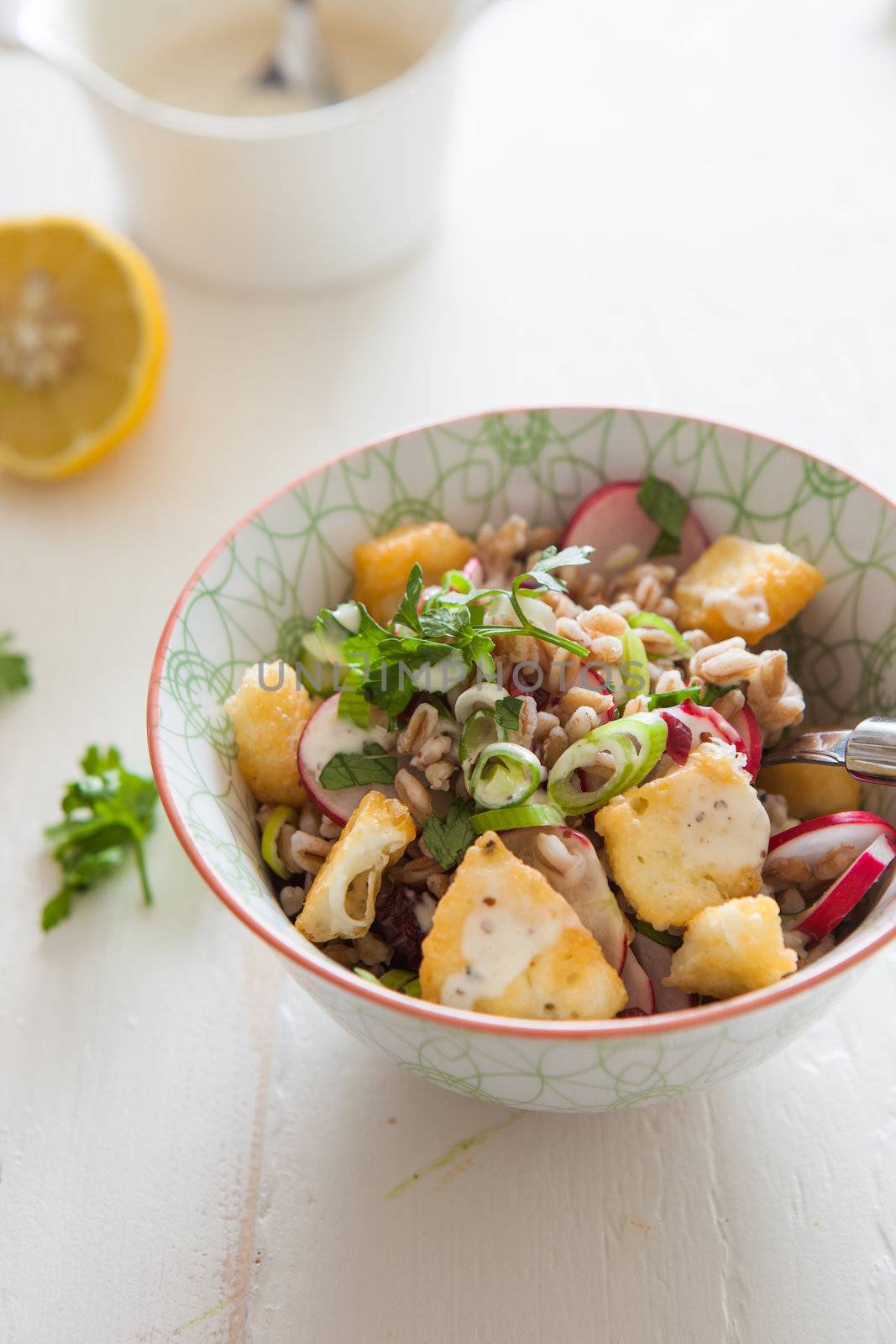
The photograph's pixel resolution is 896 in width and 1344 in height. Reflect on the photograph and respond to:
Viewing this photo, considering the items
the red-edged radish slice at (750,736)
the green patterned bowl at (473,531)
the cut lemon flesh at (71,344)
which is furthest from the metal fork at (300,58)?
the red-edged radish slice at (750,736)

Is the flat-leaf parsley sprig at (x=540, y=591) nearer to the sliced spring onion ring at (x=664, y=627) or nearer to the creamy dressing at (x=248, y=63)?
the sliced spring onion ring at (x=664, y=627)

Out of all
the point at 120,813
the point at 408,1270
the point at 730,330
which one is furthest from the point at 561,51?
the point at 408,1270

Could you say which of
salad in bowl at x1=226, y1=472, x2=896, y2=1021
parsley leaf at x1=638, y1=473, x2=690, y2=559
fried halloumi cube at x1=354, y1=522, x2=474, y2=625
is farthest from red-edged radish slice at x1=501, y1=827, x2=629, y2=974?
parsley leaf at x1=638, y1=473, x2=690, y2=559

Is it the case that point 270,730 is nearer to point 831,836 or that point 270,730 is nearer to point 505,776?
point 505,776

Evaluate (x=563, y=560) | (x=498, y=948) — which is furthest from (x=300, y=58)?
(x=498, y=948)

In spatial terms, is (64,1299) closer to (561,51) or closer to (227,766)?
(227,766)
